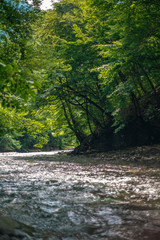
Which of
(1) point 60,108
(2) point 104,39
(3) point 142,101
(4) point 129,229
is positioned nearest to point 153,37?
(2) point 104,39

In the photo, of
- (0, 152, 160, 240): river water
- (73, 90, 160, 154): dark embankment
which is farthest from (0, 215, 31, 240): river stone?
(73, 90, 160, 154): dark embankment

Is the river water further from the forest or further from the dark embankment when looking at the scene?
the dark embankment

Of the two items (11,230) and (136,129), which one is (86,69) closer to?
(136,129)

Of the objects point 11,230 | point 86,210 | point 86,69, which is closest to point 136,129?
point 86,69

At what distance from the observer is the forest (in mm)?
9078

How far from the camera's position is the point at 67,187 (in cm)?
542

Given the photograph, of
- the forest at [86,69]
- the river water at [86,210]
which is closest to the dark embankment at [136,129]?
the forest at [86,69]

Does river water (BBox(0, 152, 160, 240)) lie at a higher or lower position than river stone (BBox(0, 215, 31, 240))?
lower

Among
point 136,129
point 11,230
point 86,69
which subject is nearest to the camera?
point 11,230

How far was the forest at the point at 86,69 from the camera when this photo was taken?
9.08 m

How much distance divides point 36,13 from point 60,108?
40.2 ft

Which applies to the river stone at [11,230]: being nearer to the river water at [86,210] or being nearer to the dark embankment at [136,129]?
the river water at [86,210]

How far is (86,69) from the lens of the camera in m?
16.9

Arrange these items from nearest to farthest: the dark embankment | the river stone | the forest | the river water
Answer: the river stone
the river water
the forest
the dark embankment
